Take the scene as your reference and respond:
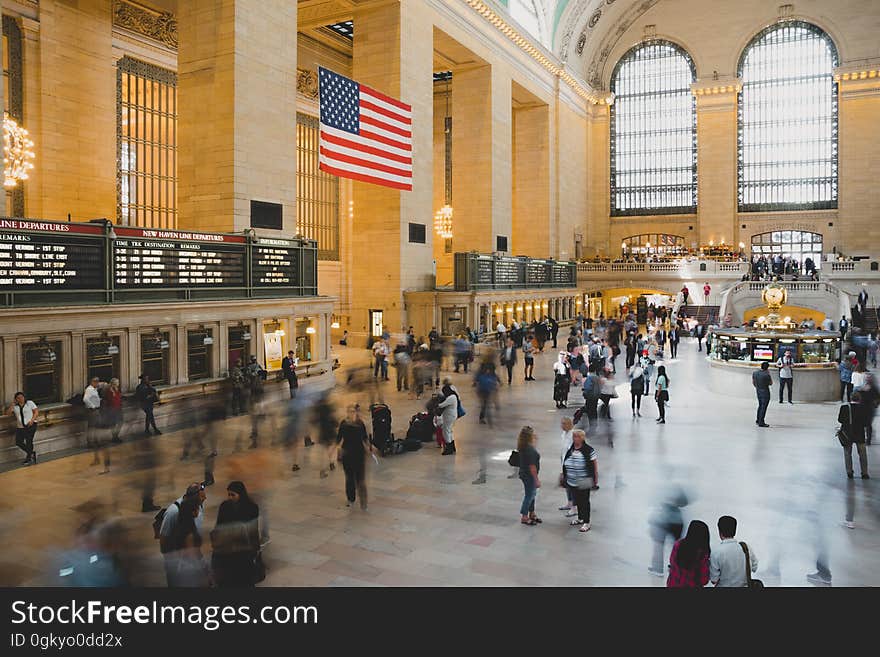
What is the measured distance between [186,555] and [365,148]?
53.9 feet

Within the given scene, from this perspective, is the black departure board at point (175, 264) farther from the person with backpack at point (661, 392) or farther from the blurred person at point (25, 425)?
the person with backpack at point (661, 392)

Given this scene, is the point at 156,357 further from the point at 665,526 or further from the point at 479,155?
the point at 479,155

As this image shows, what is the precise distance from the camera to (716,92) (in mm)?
42188

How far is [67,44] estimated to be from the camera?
61.9ft

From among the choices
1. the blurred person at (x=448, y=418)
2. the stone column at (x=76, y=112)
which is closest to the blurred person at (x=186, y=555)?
the blurred person at (x=448, y=418)

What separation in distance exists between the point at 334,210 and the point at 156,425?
20.0 metres

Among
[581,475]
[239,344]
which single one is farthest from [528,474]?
[239,344]

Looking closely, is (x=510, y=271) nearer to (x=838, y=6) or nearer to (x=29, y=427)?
(x=29, y=427)

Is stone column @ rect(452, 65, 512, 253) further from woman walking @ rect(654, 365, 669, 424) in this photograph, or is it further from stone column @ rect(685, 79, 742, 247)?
woman walking @ rect(654, 365, 669, 424)

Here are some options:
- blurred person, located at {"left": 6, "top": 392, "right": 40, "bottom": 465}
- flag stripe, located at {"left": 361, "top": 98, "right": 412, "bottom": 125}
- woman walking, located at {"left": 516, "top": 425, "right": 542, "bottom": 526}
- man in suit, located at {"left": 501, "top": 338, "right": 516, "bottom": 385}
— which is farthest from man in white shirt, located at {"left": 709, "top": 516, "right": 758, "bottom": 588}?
flag stripe, located at {"left": 361, "top": 98, "right": 412, "bottom": 125}

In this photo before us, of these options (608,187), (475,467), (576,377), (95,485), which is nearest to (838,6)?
(608,187)

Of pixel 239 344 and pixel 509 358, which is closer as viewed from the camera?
pixel 239 344

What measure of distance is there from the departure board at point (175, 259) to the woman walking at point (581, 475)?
876 cm

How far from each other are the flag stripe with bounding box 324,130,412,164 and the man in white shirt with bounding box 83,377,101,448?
10.0 metres
